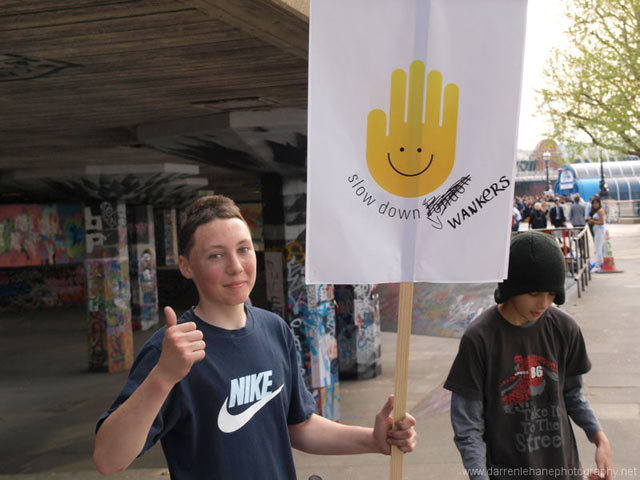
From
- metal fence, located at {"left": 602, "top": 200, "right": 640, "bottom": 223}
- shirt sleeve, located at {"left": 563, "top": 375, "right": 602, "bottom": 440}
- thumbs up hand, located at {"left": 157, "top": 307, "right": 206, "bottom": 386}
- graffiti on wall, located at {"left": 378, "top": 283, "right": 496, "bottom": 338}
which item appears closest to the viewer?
thumbs up hand, located at {"left": 157, "top": 307, "right": 206, "bottom": 386}

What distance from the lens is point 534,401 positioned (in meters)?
2.86

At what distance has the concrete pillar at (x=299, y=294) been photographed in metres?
8.17

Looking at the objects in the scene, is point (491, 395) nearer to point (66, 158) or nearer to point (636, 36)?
point (66, 158)

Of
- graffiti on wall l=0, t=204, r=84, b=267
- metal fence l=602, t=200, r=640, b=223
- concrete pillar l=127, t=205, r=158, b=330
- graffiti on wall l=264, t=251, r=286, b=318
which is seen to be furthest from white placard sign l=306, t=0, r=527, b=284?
metal fence l=602, t=200, r=640, b=223

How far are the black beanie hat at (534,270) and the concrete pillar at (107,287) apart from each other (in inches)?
414

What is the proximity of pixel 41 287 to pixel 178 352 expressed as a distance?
21411mm

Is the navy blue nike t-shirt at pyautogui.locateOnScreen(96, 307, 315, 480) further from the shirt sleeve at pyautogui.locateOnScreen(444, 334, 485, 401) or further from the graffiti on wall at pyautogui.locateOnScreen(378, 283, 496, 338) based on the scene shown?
the graffiti on wall at pyautogui.locateOnScreen(378, 283, 496, 338)

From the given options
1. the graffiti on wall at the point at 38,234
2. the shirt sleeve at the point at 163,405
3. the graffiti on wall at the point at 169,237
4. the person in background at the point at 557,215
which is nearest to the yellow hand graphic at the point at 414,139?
the shirt sleeve at the point at 163,405

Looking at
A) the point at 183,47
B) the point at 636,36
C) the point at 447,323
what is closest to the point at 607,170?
the point at 636,36

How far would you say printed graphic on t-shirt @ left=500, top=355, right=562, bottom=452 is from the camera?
2826 mm

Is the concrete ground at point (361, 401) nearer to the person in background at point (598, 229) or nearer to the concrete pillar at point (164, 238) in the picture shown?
the person in background at point (598, 229)

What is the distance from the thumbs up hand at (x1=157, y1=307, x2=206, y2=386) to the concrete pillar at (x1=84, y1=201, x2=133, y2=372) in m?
11.1

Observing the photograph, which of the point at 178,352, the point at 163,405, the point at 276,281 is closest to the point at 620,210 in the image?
the point at 276,281

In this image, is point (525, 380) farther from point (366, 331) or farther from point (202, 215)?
point (366, 331)
